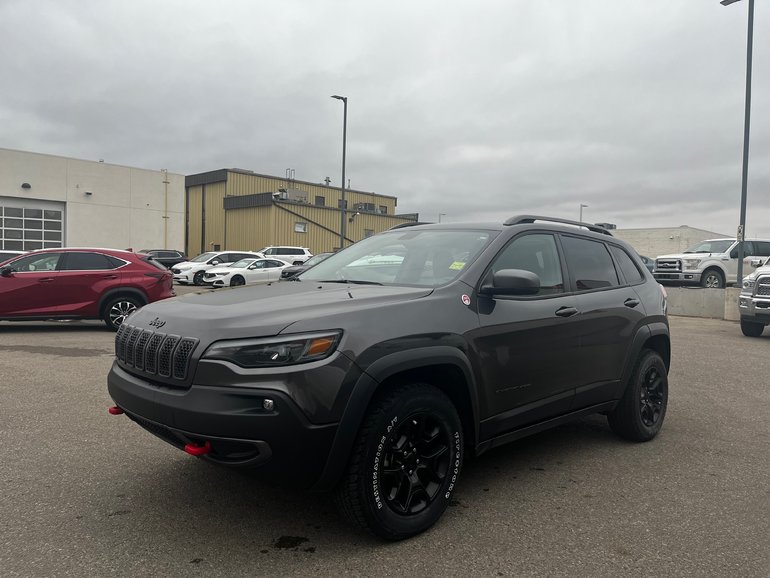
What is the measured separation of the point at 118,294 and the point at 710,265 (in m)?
17.3

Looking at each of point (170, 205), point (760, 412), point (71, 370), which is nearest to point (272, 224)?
point (170, 205)

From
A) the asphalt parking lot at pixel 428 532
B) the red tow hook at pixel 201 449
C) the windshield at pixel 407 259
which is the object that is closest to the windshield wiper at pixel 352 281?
the windshield at pixel 407 259

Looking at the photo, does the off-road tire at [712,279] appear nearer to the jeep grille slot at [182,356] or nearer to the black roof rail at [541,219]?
the black roof rail at [541,219]

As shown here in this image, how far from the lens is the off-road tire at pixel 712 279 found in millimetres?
19422

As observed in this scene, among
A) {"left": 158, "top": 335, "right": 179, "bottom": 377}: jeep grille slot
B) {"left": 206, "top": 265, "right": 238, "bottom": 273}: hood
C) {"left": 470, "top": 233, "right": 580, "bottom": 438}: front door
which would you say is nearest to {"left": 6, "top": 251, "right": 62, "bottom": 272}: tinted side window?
{"left": 158, "top": 335, "right": 179, "bottom": 377}: jeep grille slot

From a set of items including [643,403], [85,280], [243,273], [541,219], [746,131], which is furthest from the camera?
[243,273]

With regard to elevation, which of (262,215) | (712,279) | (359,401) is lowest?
(359,401)

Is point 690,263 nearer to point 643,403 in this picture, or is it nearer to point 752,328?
point 752,328

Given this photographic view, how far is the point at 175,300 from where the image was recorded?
371cm

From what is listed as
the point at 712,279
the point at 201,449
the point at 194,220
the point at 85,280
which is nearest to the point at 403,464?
the point at 201,449

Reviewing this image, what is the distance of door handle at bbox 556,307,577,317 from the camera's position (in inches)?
160

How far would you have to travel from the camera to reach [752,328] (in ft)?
41.5

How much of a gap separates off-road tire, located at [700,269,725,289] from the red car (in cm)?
1636

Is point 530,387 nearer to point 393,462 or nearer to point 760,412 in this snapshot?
point 393,462
